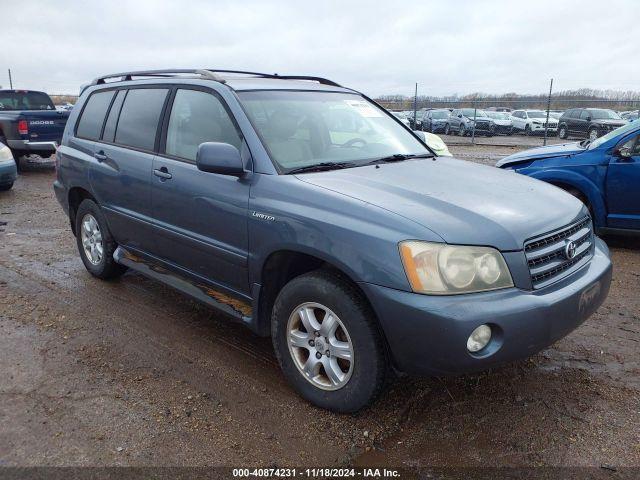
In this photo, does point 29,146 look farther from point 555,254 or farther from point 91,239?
point 555,254

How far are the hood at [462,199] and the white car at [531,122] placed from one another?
81.2ft

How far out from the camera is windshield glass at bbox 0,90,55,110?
1382cm

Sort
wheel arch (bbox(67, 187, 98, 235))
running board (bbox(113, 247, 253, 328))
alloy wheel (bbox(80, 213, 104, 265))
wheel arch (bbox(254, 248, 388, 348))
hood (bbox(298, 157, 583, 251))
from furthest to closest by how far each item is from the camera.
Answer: wheel arch (bbox(67, 187, 98, 235))
alloy wheel (bbox(80, 213, 104, 265))
running board (bbox(113, 247, 253, 328))
wheel arch (bbox(254, 248, 388, 348))
hood (bbox(298, 157, 583, 251))

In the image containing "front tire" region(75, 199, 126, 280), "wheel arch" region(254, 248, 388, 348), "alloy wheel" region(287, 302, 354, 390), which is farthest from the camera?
"front tire" region(75, 199, 126, 280)

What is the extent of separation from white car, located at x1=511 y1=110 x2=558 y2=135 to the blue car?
21356 mm

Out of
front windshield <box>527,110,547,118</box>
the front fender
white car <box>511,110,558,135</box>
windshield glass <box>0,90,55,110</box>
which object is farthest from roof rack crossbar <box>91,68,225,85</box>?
front windshield <box>527,110,547,118</box>

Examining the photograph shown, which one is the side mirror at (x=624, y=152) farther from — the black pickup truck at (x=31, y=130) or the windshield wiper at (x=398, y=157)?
the black pickup truck at (x=31, y=130)

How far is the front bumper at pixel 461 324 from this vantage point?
2441 mm

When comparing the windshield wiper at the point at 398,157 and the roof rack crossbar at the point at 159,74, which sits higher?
the roof rack crossbar at the point at 159,74

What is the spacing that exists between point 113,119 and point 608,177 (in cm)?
508

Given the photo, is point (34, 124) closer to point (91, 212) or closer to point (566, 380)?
point (91, 212)

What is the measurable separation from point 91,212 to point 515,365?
3.75 metres

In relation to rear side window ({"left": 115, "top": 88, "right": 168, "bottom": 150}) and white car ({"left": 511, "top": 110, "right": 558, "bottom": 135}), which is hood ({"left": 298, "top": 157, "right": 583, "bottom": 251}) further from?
white car ({"left": 511, "top": 110, "right": 558, "bottom": 135})

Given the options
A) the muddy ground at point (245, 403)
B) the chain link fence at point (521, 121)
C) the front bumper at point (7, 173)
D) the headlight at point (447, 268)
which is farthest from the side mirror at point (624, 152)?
the chain link fence at point (521, 121)
